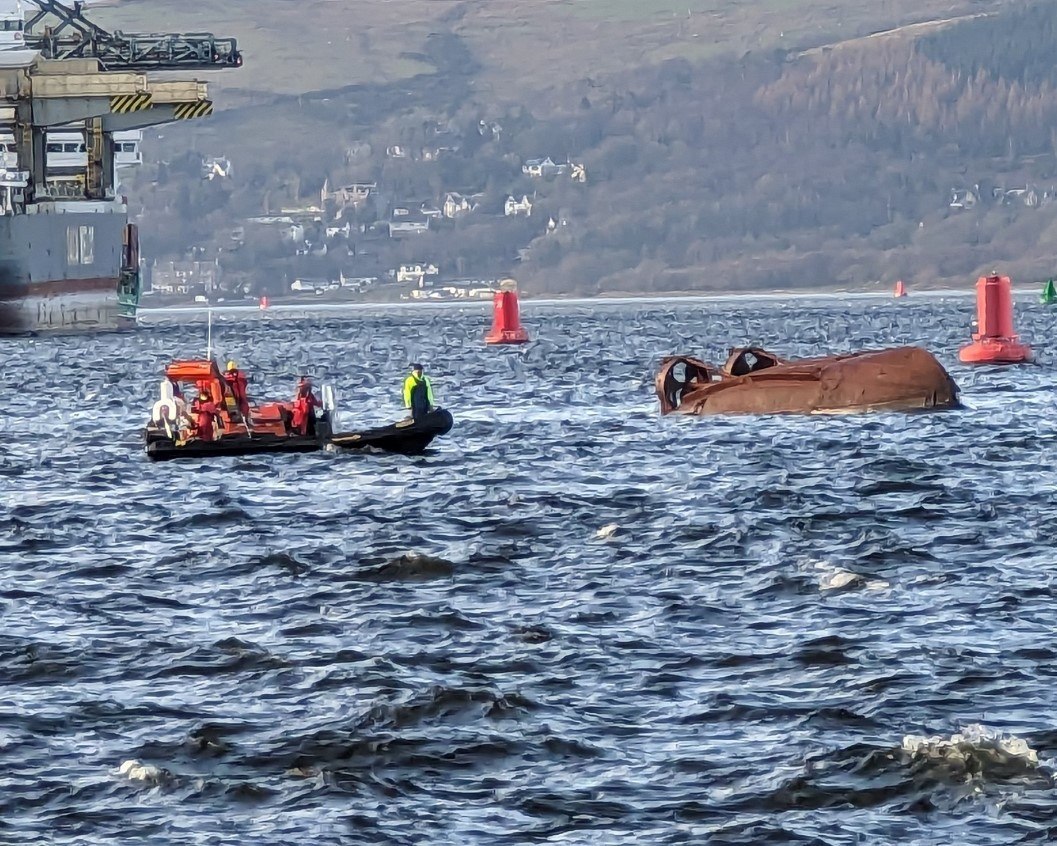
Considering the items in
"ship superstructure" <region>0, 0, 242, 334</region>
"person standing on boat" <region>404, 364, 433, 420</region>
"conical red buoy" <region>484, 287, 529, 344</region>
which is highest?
"ship superstructure" <region>0, 0, 242, 334</region>

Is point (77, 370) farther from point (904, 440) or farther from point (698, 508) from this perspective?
point (698, 508)

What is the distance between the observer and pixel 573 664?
1748 centimetres

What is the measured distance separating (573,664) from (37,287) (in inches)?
3683

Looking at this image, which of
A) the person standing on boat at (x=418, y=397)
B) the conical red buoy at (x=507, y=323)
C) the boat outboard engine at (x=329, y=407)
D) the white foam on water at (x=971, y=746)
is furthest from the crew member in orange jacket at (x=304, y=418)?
the conical red buoy at (x=507, y=323)

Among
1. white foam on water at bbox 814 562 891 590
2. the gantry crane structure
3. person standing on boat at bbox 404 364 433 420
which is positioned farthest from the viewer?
the gantry crane structure

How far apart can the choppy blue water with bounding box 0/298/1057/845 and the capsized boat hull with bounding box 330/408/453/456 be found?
28cm

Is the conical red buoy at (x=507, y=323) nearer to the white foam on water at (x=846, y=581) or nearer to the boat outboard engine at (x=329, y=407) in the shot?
the boat outboard engine at (x=329, y=407)

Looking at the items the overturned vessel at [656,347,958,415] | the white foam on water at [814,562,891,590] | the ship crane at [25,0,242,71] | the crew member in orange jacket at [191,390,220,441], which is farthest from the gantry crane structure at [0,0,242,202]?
the white foam on water at [814,562,891,590]

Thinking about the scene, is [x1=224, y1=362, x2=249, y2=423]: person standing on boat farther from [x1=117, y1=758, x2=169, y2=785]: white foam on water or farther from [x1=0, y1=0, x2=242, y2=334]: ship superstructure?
[x1=0, y1=0, x2=242, y2=334]: ship superstructure

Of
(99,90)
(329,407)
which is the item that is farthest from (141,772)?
(99,90)

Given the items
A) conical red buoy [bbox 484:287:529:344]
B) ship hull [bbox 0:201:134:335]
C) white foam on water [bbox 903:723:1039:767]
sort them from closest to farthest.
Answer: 1. white foam on water [bbox 903:723:1039:767]
2. conical red buoy [bbox 484:287:529:344]
3. ship hull [bbox 0:201:134:335]

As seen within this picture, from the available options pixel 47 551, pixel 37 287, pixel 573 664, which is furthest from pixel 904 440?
pixel 37 287

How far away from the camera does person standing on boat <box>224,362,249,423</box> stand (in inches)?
1366

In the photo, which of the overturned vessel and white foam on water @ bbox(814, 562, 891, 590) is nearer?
white foam on water @ bbox(814, 562, 891, 590)
